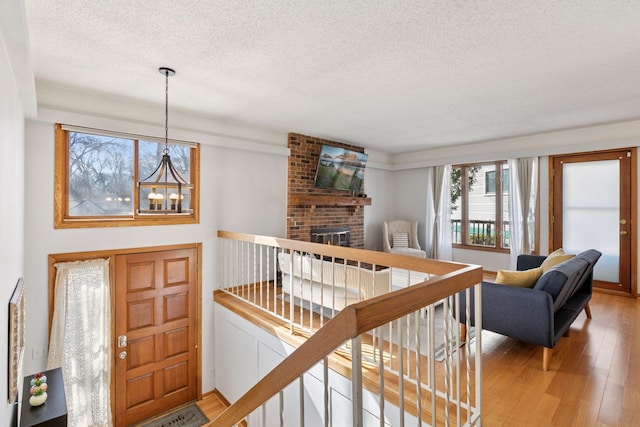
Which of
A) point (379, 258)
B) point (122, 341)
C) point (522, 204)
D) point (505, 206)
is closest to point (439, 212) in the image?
point (505, 206)

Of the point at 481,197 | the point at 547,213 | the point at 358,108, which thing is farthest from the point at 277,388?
the point at 481,197

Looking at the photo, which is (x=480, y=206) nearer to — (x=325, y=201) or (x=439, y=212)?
(x=439, y=212)

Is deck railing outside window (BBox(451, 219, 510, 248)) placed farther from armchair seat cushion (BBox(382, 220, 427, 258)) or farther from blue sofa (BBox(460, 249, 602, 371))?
blue sofa (BBox(460, 249, 602, 371))

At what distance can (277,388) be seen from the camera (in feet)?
3.99

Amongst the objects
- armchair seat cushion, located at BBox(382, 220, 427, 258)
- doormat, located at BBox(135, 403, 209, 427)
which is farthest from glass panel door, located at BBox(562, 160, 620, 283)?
doormat, located at BBox(135, 403, 209, 427)

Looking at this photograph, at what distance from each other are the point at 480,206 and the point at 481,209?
6cm

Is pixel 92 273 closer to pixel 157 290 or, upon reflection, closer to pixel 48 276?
pixel 48 276

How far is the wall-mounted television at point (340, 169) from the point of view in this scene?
5098mm

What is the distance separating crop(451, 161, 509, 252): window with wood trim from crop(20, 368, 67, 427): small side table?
6131 mm

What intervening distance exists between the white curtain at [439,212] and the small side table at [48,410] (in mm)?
5840

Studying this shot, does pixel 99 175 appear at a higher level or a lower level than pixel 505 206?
higher

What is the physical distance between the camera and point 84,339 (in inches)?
121

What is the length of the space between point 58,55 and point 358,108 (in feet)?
8.85

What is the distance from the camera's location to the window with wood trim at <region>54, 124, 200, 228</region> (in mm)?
3074
